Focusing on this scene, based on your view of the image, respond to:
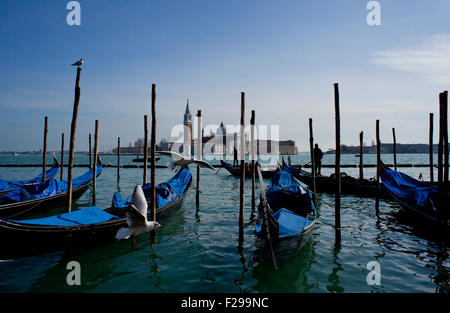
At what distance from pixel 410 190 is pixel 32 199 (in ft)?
32.2

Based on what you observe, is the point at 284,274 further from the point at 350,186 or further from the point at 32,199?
the point at 350,186

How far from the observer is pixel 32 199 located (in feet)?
23.0

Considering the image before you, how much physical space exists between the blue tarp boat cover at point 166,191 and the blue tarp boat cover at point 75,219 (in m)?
0.89

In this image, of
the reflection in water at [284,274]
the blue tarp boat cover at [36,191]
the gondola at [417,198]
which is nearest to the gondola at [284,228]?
the reflection in water at [284,274]

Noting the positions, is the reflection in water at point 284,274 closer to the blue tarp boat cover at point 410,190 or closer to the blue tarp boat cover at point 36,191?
the blue tarp boat cover at point 410,190

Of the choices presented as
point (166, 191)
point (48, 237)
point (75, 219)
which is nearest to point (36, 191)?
point (166, 191)

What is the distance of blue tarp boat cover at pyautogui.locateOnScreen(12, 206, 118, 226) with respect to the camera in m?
4.33

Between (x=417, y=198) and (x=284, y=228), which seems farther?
(x=417, y=198)

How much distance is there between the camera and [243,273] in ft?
12.8

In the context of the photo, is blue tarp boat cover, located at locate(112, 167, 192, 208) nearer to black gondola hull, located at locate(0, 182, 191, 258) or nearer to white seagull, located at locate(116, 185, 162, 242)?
black gondola hull, located at locate(0, 182, 191, 258)

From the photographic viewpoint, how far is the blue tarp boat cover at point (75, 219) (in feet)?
14.2

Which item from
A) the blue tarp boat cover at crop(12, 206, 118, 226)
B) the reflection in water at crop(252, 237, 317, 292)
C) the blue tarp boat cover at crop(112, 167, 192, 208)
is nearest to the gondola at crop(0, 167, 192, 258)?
the blue tarp boat cover at crop(12, 206, 118, 226)
